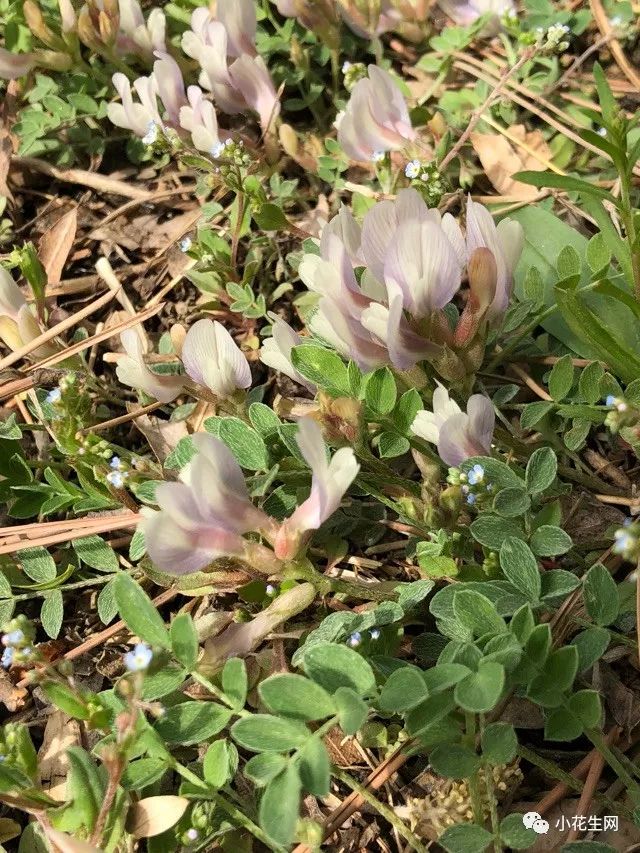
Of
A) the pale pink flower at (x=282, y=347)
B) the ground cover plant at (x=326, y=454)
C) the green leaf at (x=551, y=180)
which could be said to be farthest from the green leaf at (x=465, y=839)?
the green leaf at (x=551, y=180)

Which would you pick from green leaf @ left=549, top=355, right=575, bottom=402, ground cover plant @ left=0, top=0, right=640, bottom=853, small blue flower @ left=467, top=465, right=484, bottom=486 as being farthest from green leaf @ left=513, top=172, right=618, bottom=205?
small blue flower @ left=467, top=465, right=484, bottom=486

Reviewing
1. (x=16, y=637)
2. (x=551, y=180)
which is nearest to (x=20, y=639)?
(x=16, y=637)

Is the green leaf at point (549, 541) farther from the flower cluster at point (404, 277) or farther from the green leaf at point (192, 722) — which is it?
the green leaf at point (192, 722)

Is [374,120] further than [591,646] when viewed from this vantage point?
Yes

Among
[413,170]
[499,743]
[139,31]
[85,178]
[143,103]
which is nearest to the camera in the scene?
[499,743]

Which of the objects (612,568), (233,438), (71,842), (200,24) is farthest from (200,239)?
(71,842)

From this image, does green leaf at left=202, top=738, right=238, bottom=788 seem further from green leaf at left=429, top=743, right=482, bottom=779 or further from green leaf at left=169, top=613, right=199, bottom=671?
green leaf at left=429, top=743, right=482, bottom=779

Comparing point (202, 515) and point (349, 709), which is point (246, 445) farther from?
point (349, 709)
